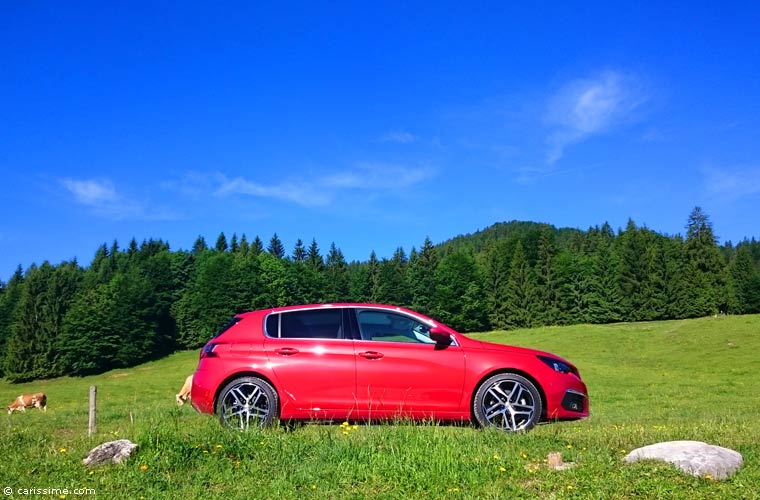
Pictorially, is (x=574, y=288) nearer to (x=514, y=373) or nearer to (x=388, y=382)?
(x=514, y=373)

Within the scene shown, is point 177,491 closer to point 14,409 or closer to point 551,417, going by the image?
point 551,417

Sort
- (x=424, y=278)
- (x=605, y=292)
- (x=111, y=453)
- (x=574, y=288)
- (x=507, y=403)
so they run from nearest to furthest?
(x=111, y=453)
(x=507, y=403)
(x=605, y=292)
(x=574, y=288)
(x=424, y=278)

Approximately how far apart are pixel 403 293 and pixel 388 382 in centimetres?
7604

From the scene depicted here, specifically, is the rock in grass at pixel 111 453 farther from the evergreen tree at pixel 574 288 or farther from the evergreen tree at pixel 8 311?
the evergreen tree at pixel 8 311

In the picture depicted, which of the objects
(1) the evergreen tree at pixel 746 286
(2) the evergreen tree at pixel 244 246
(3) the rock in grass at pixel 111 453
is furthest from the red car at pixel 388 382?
(2) the evergreen tree at pixel 244 246

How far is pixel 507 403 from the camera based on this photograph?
708 centimetres

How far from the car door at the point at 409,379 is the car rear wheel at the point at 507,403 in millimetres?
304

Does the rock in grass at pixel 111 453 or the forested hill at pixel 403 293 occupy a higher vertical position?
the forested hill at pixel 403 293

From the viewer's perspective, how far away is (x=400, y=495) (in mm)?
4332

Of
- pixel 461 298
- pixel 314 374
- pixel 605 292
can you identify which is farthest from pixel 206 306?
pixel 314 374

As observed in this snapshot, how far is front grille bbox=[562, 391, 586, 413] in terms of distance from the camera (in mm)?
7205

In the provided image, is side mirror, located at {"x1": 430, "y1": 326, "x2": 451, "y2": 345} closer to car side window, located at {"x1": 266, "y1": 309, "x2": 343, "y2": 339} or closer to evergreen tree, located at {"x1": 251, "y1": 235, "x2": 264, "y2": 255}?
car side window, located at {"x1": 266, "y1": 309, "x2": 343, "y2": 339}

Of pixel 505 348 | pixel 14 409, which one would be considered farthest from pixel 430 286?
pixel 505 348

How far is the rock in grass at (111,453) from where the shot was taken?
543cm
